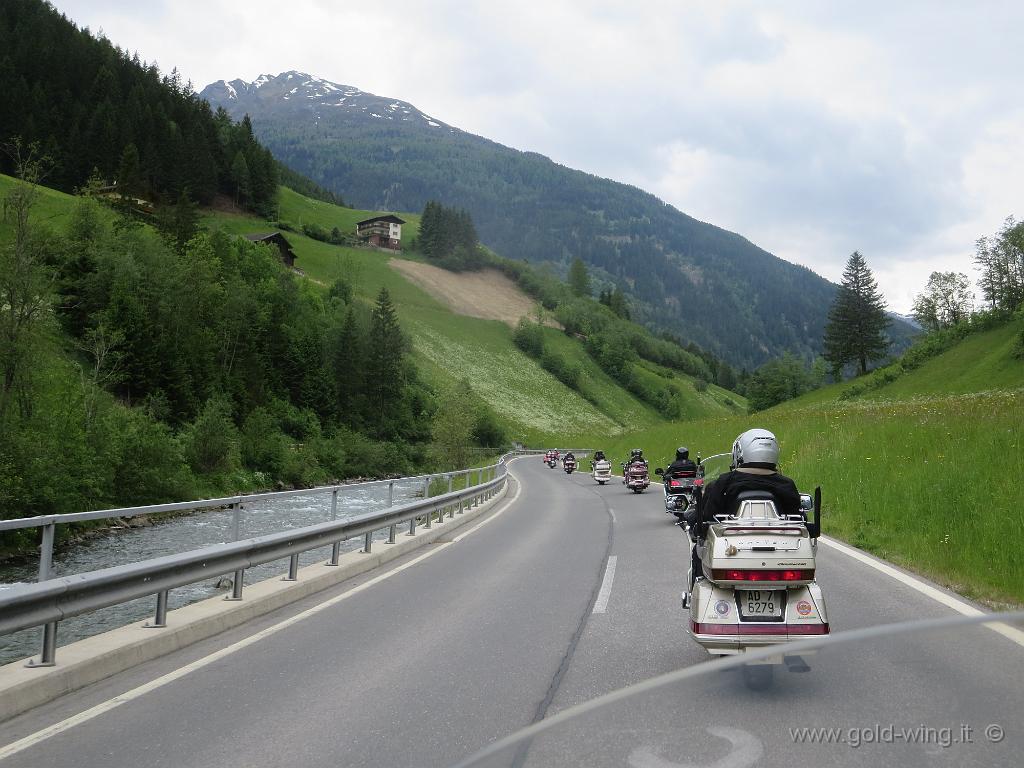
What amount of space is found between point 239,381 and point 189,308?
6967mm

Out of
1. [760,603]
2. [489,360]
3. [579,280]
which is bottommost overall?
[760,603]

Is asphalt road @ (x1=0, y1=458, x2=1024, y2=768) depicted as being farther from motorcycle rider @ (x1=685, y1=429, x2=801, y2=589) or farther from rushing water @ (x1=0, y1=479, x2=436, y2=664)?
rushing water @ (x1=0, y1=479, x2=436, y2=664)

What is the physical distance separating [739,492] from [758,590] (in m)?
0.76

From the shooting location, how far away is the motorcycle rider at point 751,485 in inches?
230

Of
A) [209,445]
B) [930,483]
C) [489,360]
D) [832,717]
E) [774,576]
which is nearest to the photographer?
[832,717]

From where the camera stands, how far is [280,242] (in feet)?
392

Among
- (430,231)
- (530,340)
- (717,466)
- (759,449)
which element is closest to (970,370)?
(717,466)

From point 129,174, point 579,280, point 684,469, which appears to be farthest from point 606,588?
point 579,280

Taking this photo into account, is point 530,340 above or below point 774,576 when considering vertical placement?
above

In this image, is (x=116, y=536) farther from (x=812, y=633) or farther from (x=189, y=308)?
(x=189, y=308)

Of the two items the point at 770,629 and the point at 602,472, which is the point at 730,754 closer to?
the point at 770,629

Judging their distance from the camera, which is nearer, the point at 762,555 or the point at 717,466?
the point at 762,555

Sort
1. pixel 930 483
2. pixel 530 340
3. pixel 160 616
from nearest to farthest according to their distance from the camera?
1. pixel 160 616
2. pixel 930 483
3. pixel 530 340

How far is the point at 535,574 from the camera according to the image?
11.2m
